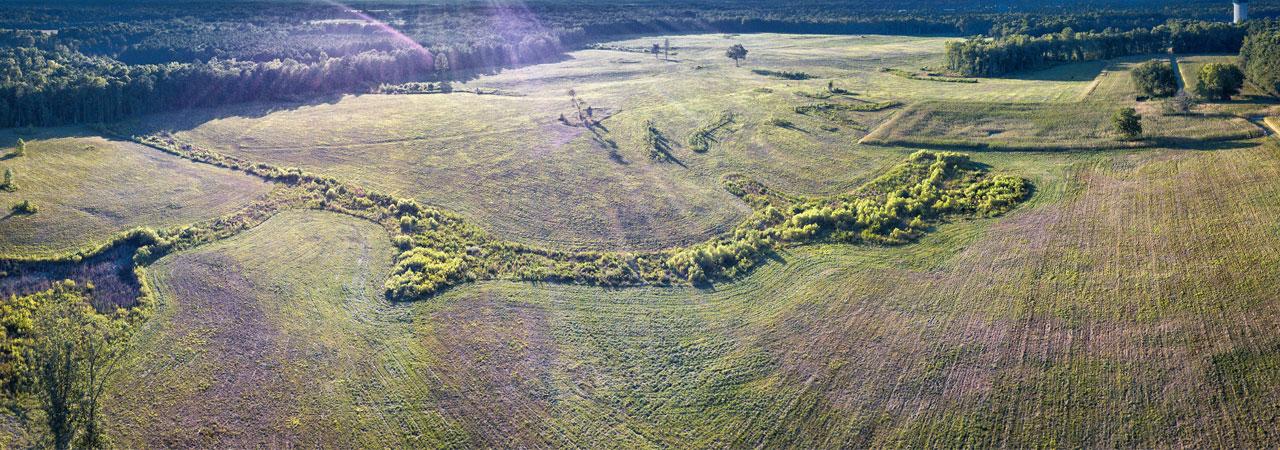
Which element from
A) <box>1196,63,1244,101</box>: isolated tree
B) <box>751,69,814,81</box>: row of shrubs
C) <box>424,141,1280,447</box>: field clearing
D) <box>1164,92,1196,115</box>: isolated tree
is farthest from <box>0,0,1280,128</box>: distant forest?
<box>424,141,1280,447</box>: field clearing

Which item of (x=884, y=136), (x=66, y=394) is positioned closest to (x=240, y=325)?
(x=66, y=394)

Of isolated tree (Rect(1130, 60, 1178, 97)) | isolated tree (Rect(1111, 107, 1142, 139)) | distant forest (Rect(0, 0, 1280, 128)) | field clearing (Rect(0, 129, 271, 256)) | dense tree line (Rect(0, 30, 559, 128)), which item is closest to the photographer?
field clearing (Rect(0, 129, 271, 256))

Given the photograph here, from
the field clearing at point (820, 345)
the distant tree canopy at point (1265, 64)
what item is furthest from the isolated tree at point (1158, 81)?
the field clearing at point (820, 345)

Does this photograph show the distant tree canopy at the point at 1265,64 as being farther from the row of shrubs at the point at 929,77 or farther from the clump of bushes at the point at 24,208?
the clump of bushes at the point at 24,208

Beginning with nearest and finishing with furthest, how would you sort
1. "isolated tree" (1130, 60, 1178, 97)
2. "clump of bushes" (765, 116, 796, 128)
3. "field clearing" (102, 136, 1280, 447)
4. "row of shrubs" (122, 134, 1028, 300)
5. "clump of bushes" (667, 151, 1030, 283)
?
1. "field clearing" (102, 136, 1280, 447)
2. "row of shrubs" (122, 134, 1028, 300)
3. "clump of bushes" (667, 151, 1030, 283)
4. "isolated tree" (1130, 60, 1178, 97)
5. "clump of bushes" (765, 116, 796, 128)

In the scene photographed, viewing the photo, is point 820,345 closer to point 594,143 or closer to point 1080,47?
point 594,143

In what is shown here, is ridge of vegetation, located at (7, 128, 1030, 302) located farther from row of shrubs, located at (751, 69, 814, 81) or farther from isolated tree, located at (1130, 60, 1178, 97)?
row of shrubs, located at (751, 69, 814, 81)

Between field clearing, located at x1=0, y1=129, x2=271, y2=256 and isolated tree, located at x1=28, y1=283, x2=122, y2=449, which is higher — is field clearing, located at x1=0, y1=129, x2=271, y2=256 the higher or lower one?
the higher one
